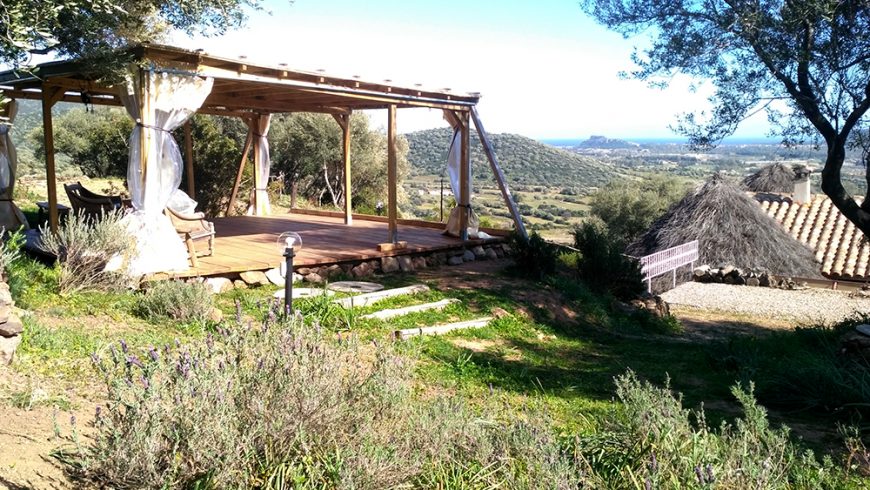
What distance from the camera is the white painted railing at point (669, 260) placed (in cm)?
1403

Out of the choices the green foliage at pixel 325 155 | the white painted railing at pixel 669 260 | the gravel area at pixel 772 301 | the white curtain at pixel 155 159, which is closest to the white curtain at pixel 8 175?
the white curtain at pixel 155 159

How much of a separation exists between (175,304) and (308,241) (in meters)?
4.23

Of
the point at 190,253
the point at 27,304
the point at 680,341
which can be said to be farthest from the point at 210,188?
the point at 680,341

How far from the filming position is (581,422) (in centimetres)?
459

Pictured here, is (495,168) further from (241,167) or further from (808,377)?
(808,377)

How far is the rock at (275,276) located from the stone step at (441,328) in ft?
7.27

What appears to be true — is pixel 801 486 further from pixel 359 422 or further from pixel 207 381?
pixel 207 381

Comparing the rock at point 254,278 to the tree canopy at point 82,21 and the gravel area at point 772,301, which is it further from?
the gravel area at point 772,301

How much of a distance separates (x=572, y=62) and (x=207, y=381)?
25.5m

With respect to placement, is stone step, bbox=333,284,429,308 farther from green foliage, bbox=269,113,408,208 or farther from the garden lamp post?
green foliage, bbox=269,113,408,208

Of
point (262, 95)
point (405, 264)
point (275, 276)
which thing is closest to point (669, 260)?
point (405, 264)

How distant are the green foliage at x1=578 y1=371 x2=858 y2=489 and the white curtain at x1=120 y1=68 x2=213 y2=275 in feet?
17.8

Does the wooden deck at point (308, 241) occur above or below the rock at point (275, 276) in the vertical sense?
above

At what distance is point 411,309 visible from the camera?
296 inches
